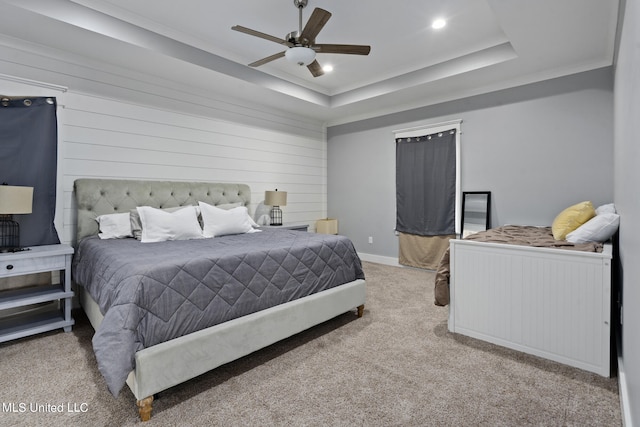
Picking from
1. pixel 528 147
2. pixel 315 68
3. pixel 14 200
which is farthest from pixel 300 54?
pixel 528 147

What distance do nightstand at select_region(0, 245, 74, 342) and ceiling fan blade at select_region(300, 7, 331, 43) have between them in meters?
2.54

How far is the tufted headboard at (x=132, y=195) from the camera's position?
10.3 ft

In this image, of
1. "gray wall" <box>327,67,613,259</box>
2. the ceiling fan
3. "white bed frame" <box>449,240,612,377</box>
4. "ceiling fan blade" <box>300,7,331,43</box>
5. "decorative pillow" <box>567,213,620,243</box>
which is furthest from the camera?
"gray wall" <box>327,67,613,259</box>

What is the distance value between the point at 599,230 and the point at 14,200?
4.29m

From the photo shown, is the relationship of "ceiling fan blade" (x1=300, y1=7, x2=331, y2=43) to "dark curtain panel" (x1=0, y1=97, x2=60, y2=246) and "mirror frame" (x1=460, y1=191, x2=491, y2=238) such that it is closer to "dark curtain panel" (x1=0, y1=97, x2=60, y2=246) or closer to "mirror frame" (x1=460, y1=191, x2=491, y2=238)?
"dark curtain panel" (x1=0, y1=97, x2=60, y2=246)

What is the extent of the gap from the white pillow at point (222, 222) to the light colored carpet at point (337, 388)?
1.32 meters

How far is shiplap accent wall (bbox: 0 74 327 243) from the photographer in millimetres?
3162

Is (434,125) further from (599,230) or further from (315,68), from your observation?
(599,230)

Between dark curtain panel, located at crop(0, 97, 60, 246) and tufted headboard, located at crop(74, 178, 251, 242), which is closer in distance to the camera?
dark curtain panel, located at crop(0, 97, 60, 246)

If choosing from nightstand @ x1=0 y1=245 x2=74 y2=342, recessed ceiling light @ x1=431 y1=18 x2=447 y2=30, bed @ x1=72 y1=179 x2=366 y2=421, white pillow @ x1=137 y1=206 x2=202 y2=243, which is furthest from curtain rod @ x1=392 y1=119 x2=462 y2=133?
nightstand @ x1=0 y1=245 x2=74 y2=342

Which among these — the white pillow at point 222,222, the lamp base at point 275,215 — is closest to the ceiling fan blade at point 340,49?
the white pillow at point 222,222

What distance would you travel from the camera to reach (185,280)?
6.13ft

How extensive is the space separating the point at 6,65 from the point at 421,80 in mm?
4177

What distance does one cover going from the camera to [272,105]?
4.87 meters
